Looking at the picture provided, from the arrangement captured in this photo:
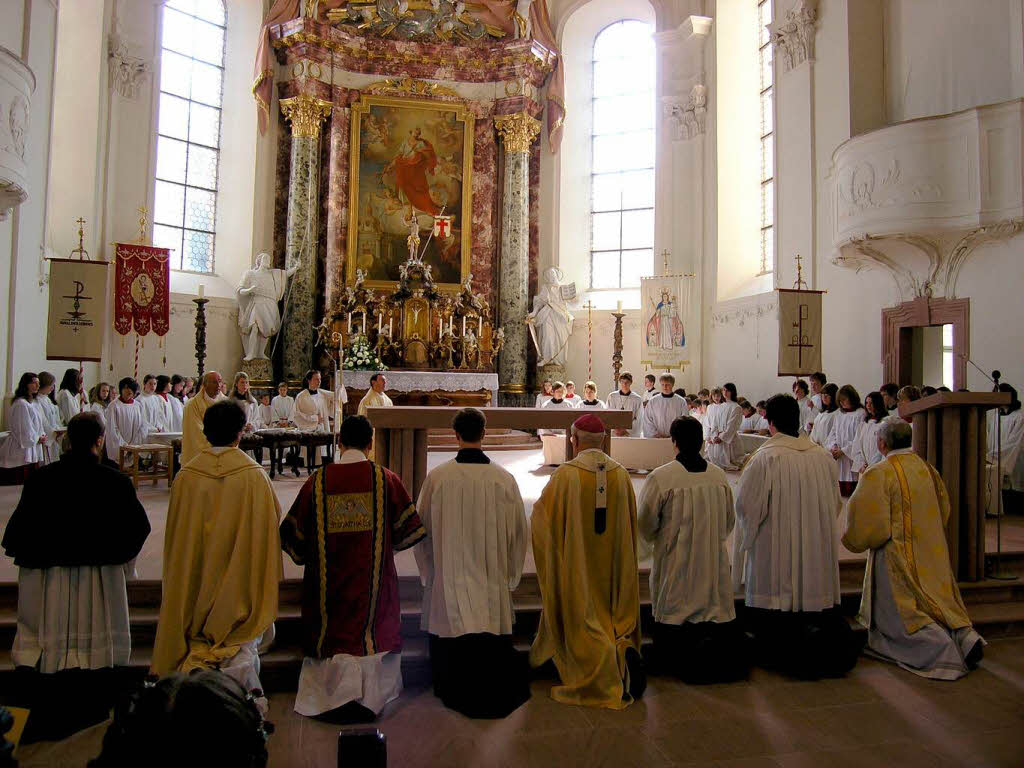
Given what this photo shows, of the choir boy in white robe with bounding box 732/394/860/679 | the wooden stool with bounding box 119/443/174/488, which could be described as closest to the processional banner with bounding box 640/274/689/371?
the wooden stool with bounding box 119/443/174/488

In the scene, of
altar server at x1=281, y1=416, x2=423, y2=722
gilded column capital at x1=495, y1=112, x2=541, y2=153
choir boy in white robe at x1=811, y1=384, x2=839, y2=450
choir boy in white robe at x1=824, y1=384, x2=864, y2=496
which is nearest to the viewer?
altar server at x1=281, y1=416, x2=423, y2=722

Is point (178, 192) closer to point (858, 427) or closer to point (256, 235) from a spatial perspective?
point (256, 235)

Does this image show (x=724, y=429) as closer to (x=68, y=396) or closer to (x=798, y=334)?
(x=798, y=334)

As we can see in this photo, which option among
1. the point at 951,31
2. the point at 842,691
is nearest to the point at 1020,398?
the point at 951,31

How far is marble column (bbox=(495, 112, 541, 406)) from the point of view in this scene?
1662 cm

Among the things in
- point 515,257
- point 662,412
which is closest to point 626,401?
point 662,412

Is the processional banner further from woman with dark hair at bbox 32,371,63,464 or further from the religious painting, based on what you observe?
woman with dark hair at bbox 32,371,63,464

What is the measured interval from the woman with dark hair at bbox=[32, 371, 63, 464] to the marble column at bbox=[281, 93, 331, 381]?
5833 mm

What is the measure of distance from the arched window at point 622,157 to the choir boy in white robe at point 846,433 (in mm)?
8935

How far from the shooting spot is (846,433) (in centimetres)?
914

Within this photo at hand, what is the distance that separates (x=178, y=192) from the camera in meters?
16.0

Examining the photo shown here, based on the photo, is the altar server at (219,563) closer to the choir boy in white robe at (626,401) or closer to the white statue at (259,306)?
the choir boy in white robe at (626,401)

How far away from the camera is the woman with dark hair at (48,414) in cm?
915

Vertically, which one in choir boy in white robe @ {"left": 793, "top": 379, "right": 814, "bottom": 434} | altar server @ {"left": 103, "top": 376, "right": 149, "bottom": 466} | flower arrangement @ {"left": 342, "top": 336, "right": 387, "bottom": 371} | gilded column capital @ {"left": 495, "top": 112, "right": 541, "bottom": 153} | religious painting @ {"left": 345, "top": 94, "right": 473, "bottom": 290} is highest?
gilded column capital @ {"left": 495, "top": 112, "right": 541, "bottom": 153}
